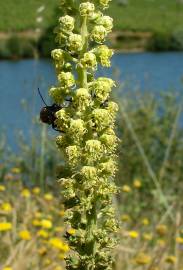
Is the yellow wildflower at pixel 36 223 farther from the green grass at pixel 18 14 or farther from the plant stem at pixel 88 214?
the green grass at pixel 18 14

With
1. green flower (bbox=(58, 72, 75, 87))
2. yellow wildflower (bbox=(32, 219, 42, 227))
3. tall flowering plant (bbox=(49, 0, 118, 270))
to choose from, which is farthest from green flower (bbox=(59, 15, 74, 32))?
yellow wildflower (bbox=(32, 219, 42, 227))

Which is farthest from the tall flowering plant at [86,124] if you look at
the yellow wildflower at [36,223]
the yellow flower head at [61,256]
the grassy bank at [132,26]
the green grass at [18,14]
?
the grassy bank at [132,26]

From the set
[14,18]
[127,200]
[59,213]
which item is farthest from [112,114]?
[14,18]

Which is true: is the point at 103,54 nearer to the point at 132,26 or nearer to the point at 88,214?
the point at 88,214

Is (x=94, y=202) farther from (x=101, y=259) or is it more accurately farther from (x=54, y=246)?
(x=54, y=246)

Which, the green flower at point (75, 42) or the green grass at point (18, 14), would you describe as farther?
the green grass at point (18, 14)

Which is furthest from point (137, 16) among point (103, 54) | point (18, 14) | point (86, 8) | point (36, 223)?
point (86, 8)
